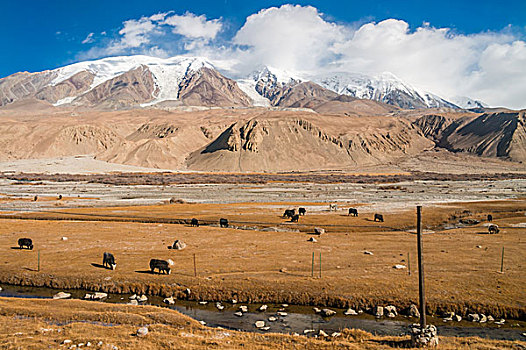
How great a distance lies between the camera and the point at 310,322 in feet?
65.5

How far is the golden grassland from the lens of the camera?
47.8ft

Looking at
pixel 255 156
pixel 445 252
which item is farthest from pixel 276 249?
pixel 255 156

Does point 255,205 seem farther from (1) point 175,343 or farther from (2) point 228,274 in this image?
(1) point 175,343

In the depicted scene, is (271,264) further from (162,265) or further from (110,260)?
(110,260)

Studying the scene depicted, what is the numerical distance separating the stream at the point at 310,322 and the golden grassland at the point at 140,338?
1941 millimetres

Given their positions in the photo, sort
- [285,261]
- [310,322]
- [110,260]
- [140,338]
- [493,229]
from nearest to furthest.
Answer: [140,338]
[310,322]
[110,260]
[285,261]
[493,229]

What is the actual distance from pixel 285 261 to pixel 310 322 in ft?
29.8

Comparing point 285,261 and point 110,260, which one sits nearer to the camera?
point 110,260

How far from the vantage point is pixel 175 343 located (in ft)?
49.0

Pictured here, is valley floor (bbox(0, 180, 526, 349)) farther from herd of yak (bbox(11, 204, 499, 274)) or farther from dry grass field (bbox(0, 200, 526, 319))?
herd of yak (bbox(11, 204, 499, 274))

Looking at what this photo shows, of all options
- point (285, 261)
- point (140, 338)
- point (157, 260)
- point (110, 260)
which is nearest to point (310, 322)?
point (140, 338)

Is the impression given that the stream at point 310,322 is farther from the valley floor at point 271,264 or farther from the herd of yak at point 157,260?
the herd of yak at point 157,260

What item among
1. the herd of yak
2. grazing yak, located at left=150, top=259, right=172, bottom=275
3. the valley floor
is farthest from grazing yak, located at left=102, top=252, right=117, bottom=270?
grazing yak, located at left=150, top=259, right=172, bottom=275

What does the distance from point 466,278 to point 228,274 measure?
1533 centimetres
